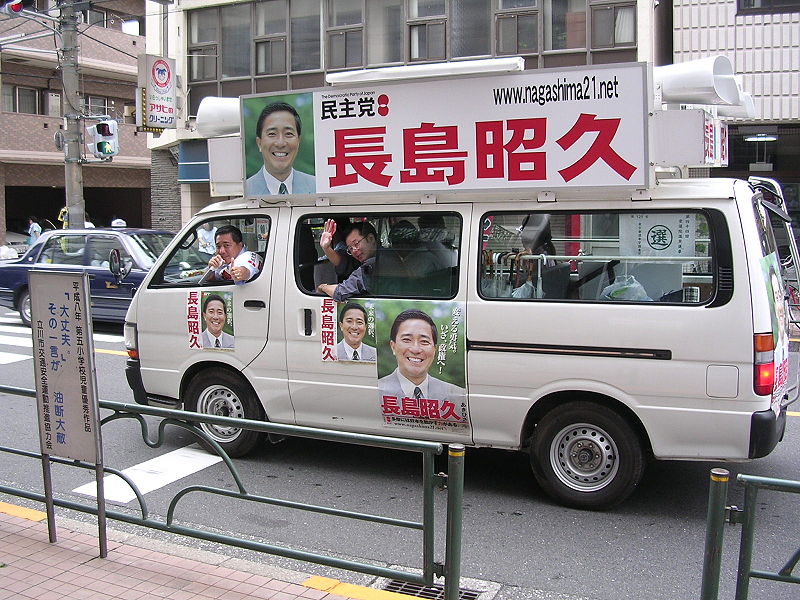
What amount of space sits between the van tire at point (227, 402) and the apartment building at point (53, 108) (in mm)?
25383

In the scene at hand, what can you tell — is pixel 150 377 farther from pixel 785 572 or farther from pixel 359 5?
pixel 359 5

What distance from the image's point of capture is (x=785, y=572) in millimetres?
3389

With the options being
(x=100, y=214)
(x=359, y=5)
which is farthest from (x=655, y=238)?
(x=100, y=214)

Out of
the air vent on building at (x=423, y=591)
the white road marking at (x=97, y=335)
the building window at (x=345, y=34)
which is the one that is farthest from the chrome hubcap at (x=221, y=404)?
the building window at (x=345, y=34)

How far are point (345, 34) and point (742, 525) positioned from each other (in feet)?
60.7

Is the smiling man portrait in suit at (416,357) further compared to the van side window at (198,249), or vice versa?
the van side window at (198,249)

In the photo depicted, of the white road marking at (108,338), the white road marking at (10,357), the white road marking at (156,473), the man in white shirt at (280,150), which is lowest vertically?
the white road marking at (156,473)

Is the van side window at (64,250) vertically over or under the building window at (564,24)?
under

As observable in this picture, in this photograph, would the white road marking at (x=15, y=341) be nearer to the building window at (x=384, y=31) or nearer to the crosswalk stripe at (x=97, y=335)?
the crosswalk stripe at (x=97, y=335)

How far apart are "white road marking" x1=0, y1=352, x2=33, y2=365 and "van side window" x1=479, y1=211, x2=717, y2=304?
839cm

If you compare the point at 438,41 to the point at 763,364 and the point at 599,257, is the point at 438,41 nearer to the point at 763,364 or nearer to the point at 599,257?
the point at 599,257

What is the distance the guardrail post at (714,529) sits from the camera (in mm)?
3361

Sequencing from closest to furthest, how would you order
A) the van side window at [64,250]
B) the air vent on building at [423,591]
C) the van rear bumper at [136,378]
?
the air vent on building at [423,591]
the van rear bumper at [136,378]
the van side window at [64,250]

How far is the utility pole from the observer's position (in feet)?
56.4
